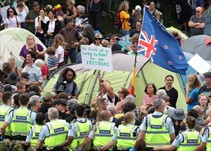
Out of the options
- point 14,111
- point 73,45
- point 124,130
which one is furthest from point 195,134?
point 73,45

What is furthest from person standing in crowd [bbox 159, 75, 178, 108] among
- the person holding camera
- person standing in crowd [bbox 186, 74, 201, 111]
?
the person holding camera

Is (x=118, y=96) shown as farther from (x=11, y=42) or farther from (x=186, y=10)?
(x=186, y=10)

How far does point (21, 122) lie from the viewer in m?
23.6

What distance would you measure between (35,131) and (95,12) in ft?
41.5

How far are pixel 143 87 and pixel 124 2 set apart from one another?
23.4 ft

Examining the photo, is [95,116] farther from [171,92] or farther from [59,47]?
[59,47]

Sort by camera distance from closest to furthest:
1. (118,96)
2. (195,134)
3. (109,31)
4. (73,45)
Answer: (195,134) → (118,96) → (73,45) → (109,31)

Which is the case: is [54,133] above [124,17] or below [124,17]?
below

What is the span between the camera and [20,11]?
114 feet

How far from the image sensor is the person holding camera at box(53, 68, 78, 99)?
26.6 meters

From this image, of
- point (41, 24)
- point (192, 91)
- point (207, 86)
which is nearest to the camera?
point (207, 86)

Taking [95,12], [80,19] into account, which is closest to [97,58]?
[80,19]

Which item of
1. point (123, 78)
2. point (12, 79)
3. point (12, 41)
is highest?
point (12, 41)

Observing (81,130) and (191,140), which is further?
(81,130)
